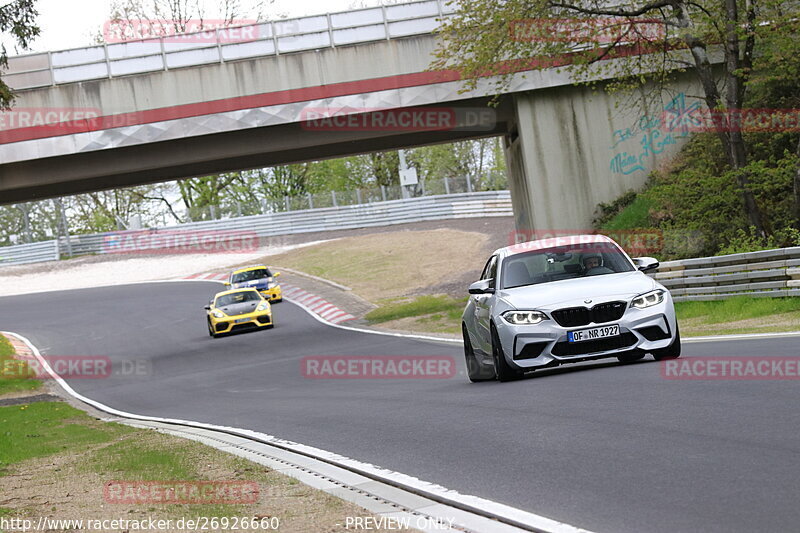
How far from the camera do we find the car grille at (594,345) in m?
11.8

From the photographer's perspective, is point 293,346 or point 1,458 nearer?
point 1,458

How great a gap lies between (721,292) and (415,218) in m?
49.5

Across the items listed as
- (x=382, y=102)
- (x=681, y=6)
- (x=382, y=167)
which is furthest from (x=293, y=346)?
(x=382, y=167)

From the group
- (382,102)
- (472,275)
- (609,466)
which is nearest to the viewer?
(609,466)

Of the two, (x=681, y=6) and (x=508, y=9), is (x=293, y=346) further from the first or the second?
(x=681, y=6)

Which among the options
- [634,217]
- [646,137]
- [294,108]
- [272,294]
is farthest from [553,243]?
[272,294]

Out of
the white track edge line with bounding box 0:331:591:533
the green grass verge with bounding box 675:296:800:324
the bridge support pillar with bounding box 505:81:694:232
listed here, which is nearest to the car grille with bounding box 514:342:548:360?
the white track edge line with bounding box 0:331:591:533

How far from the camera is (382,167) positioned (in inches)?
3452
